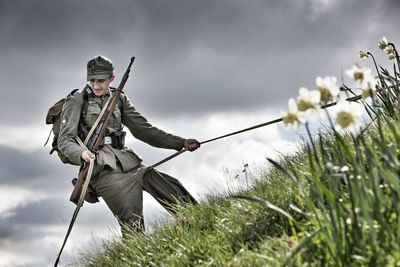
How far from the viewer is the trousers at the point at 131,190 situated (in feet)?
25.5

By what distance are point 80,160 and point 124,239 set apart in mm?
1297

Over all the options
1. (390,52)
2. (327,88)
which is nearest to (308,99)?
(327,88)

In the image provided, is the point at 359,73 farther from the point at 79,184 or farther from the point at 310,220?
the point at 79,184

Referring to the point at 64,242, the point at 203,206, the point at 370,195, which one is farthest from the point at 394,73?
the point at 64,242

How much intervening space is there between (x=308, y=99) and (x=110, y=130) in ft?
15.8

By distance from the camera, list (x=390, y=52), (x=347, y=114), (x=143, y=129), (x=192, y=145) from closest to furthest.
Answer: (x=347, y=114), (x=390, y=52), (x=192, y=145), (x=143, y=129)

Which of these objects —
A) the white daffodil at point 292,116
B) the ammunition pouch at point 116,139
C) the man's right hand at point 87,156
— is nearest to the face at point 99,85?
the ammunition pouch at point 116,139

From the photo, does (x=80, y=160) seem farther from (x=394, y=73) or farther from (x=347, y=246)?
(x=347, y=246)

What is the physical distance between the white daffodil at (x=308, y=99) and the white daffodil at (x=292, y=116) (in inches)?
2.0

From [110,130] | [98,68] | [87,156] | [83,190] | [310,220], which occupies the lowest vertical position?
[310,220]

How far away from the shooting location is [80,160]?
7.62 m

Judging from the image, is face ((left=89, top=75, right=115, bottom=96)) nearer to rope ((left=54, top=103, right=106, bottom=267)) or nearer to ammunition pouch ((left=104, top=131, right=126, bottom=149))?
rope ((left=54, top=103, right=106, bottom=267))

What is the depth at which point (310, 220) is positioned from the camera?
157 inches

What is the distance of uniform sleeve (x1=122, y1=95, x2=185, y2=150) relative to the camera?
8375mm
